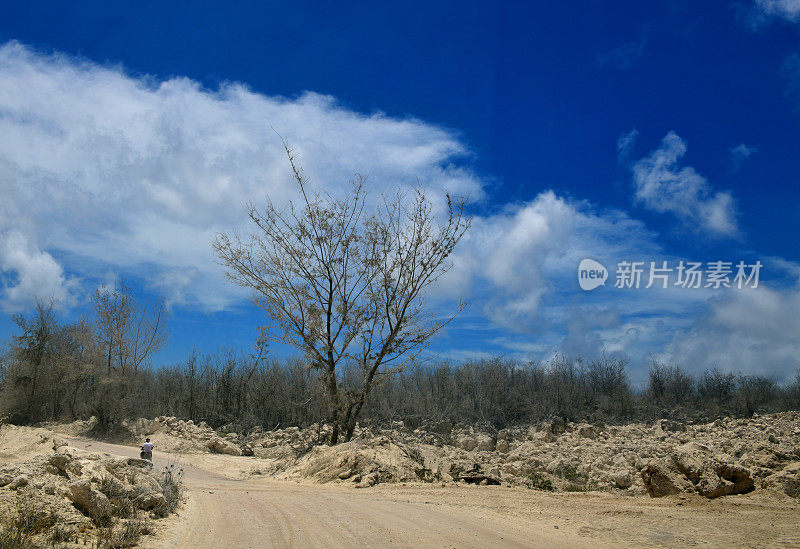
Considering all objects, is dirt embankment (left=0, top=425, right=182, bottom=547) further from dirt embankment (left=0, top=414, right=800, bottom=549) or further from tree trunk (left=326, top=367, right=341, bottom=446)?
tree trunk (left=326, top=367, right=341, bottom=446)

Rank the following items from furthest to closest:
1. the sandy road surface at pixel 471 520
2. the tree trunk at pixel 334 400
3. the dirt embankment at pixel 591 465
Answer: the tree trunk at pixel 334 400 < the dirt embankment at pixel 591 465 < the sandy road surface at pixel 471 520

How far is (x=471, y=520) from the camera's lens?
893cm

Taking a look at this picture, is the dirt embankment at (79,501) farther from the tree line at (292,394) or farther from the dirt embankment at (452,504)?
the tree line at (292,394)

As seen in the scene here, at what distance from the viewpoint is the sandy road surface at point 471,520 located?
7.52 meters

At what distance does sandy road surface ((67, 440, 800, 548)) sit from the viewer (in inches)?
296

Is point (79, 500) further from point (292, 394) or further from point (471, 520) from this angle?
point (292, 394)

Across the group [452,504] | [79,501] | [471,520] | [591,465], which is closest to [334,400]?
[452,504]

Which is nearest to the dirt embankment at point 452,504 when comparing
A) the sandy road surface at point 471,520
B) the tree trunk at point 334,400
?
the sandy road surface at point 471,520

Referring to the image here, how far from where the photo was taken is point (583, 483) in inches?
504

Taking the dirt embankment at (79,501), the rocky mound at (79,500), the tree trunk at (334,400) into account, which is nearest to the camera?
the dirt embankment at (79,501)

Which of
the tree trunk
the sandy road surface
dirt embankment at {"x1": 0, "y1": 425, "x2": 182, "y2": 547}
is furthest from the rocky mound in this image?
the tree trunk

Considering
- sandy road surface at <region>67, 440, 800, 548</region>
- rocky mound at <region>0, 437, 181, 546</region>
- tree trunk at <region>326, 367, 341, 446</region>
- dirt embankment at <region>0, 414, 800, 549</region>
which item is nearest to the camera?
rocky mound at <region>0, 437, 181, 546</region>

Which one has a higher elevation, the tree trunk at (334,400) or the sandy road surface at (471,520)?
the tree trunk at (334,400)

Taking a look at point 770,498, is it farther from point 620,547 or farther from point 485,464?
point 485,464
